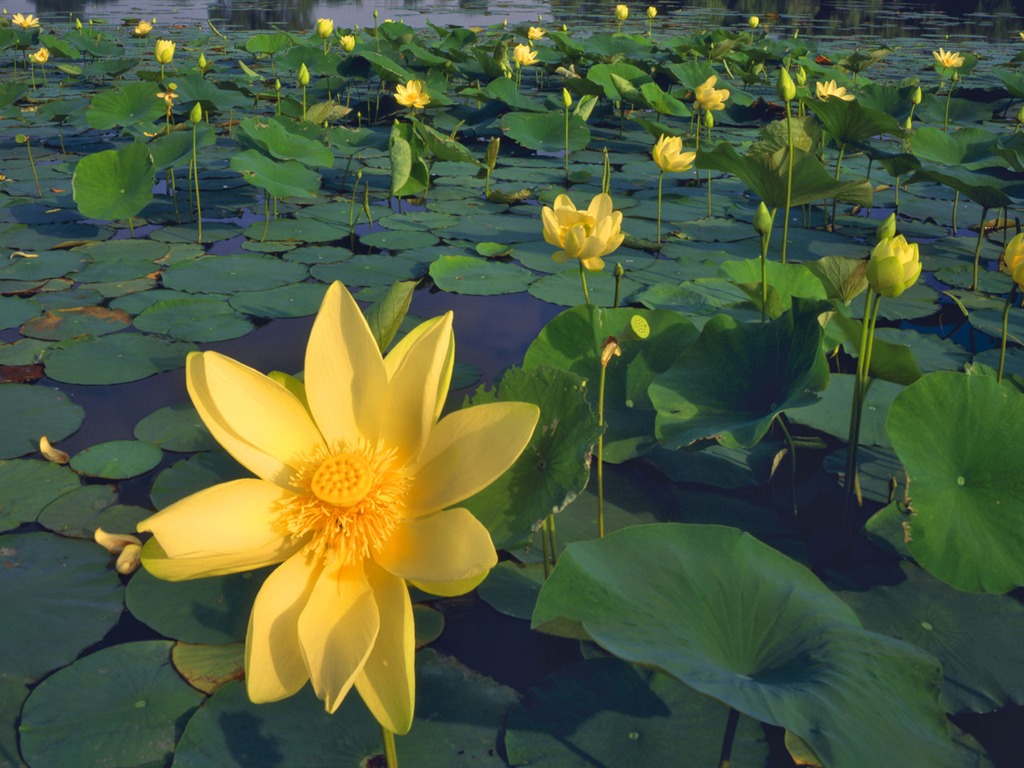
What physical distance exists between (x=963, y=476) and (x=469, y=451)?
3.55 feet

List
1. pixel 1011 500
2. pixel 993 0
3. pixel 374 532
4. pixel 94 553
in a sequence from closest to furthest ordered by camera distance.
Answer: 1. pixel 374 532
2. pixel 1011 500
3. pixel 94 553
4. pixel 993 0

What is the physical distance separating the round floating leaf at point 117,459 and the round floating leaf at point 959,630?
5.97 ft

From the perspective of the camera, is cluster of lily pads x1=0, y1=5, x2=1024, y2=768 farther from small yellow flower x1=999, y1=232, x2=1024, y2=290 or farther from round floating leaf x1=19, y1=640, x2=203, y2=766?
small yellow flower x1=999, y1=232, x2=1024, y2=290

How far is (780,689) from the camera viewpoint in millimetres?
1087

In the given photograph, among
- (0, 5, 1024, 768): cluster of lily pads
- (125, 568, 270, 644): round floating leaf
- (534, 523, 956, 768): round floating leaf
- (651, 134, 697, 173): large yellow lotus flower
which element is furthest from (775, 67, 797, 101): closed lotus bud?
(125, 568, 270, 644): round floating leaf

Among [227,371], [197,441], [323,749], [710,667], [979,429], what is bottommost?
[323,749]

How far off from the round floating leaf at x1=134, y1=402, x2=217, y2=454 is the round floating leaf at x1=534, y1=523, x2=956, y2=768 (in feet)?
4.52

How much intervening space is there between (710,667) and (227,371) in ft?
2.98

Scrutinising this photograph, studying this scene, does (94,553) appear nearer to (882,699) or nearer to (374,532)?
(374,532)

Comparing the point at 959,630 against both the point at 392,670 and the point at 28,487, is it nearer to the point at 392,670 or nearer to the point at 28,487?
the point at 392,670

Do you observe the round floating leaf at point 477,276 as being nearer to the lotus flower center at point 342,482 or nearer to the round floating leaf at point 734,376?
the round floating leaf at point 734,376

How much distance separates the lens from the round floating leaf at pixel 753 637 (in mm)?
1047

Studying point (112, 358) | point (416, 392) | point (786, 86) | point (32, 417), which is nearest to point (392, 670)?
point (416, 392)

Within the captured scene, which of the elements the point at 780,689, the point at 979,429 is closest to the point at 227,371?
the point at 780,689
